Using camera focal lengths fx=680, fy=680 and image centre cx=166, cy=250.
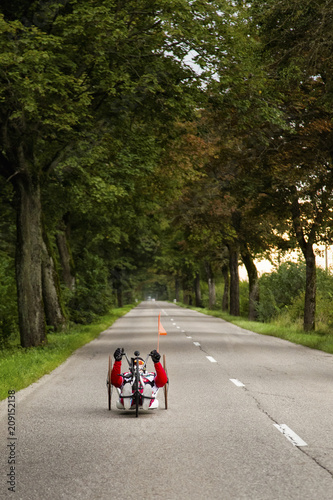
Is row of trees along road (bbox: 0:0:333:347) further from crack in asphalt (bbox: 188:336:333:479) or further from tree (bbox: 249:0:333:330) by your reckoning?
crack in asphalt (bbox: 188:336:333:479)

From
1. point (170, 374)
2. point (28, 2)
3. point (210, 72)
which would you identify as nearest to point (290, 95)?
point (210, 72)

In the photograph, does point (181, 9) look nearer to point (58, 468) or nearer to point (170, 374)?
point (170, 374)

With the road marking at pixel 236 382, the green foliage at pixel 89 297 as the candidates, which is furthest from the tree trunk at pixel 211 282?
the road marking at pixel 236 382

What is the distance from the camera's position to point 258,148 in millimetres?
20203

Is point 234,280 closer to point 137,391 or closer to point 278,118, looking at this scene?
point 278,118

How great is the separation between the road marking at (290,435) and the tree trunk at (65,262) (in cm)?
2590

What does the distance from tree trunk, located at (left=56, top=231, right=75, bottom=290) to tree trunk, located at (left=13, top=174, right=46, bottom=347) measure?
14824mm

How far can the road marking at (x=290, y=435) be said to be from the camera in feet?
23.0

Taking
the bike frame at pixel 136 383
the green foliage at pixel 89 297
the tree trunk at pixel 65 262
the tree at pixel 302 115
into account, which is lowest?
the bike frame at pixel 136 383

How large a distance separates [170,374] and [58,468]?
7.73 metres

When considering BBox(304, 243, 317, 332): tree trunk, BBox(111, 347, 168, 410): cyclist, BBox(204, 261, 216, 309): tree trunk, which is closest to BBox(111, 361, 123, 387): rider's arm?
BBox(111, 347, 168, 410): cyclist

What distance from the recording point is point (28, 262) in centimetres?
1803

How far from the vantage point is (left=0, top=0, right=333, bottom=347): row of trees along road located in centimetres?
1373

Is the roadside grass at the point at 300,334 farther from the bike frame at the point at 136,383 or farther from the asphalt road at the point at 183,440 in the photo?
the bike frame at the point at 136,383
